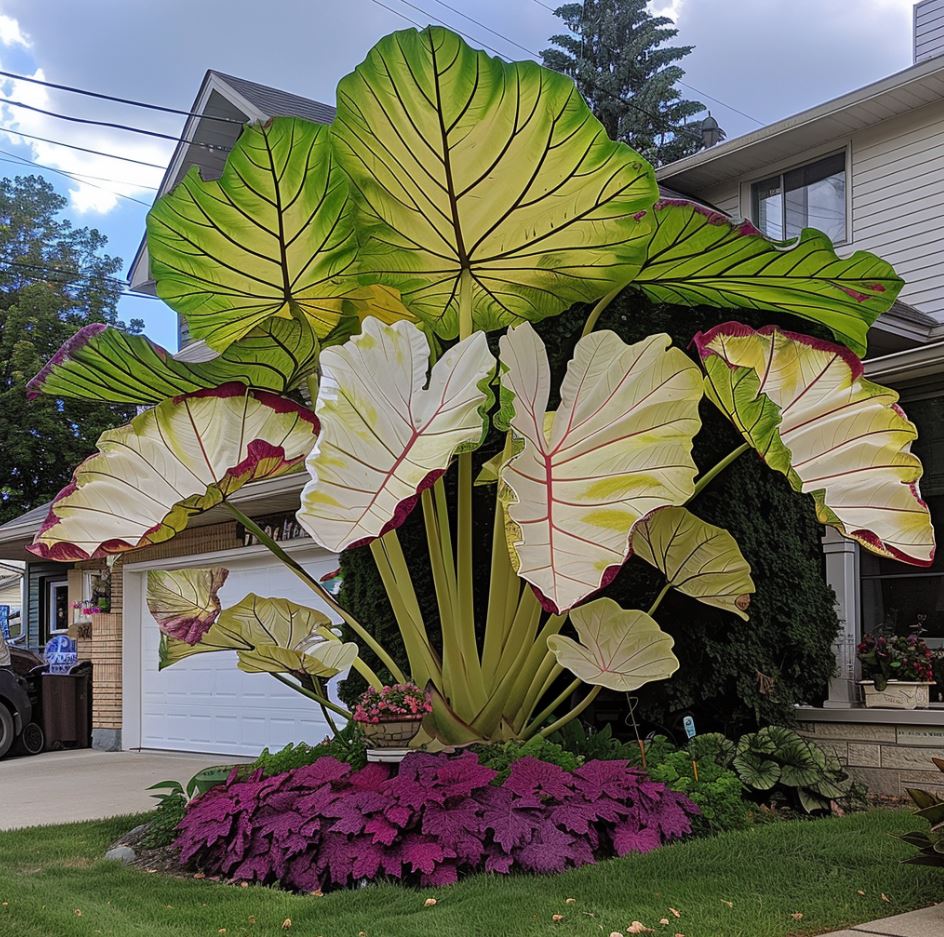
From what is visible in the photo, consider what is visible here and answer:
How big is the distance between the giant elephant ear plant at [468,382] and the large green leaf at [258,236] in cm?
1

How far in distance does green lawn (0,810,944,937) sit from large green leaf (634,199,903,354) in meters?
2.58

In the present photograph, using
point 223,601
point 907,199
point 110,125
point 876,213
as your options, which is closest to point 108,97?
point 110,125

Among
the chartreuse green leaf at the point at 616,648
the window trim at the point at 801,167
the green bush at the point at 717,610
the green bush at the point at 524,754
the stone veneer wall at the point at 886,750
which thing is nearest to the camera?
the chartreuse green leaf at the point at 616,648

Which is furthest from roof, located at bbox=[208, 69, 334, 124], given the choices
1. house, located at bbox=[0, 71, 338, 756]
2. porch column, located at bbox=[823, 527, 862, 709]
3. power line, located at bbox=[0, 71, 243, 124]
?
porch column, located at bbox=[823, 527, 862, 709]

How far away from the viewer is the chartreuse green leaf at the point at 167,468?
5.14 meters

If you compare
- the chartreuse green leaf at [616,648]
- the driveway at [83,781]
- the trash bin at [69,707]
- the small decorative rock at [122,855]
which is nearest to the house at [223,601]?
the trash bin at [69,707]

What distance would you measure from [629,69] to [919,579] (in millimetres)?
26511

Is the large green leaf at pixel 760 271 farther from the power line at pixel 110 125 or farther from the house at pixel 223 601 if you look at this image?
the power line at pixel 110 125

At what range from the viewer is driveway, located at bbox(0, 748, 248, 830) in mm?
7625

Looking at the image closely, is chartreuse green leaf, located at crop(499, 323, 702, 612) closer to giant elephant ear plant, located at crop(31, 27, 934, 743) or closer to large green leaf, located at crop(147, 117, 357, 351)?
giant elephant ear plant, located at crop(31, 27, 934, 743)

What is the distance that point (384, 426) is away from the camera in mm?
4543

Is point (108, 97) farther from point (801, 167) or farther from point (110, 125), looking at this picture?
point (801, 167)

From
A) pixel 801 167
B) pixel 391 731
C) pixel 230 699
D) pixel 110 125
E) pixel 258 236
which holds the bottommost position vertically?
pixel 230 699

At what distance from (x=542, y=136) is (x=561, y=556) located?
1782 mm
